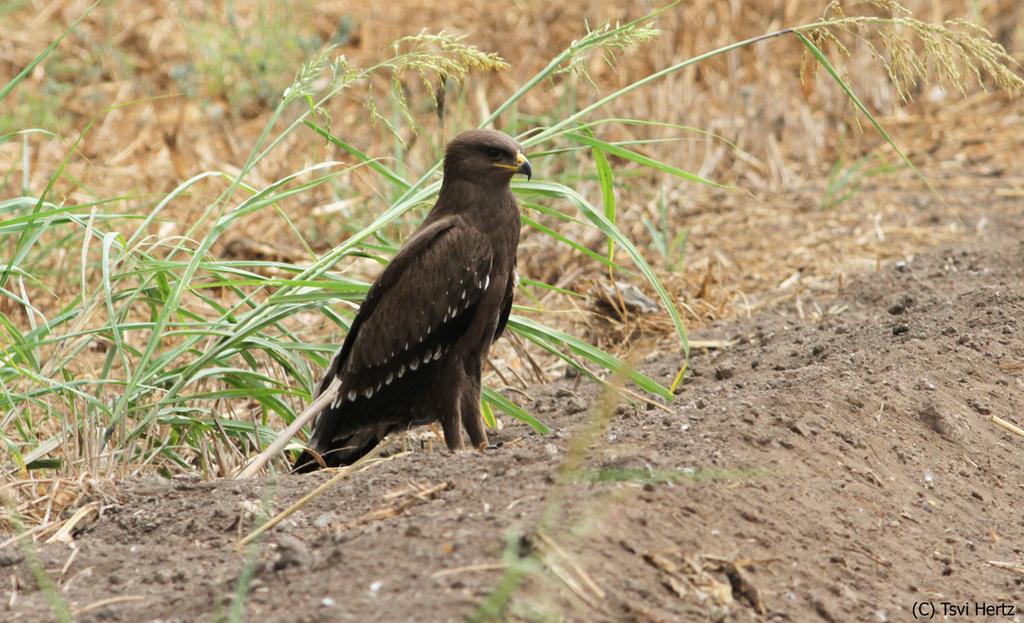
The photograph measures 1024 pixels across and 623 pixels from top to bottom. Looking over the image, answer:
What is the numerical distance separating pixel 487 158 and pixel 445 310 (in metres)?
0.52

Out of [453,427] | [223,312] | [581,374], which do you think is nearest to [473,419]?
[453,427]

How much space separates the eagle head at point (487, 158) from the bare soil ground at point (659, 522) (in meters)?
0.88

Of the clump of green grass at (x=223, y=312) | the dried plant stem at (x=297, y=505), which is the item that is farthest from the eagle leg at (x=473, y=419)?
the dried plant stem at (x=297, y=505)

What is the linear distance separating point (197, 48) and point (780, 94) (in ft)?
13.9

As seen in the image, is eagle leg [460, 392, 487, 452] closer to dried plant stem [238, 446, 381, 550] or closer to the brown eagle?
the brown eagle

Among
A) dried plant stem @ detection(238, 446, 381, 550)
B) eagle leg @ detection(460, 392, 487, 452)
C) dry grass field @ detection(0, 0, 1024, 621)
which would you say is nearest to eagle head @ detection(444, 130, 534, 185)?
dry grass field @ detection(0, 0, 1024, 621)

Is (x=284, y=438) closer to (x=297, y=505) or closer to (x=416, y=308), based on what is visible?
(x=416, y=308)

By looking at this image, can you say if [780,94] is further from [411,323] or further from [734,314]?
[411,323]

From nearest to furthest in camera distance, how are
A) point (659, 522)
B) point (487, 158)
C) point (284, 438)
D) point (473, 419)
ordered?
point (659, 522) < point (284, 438) < point (487, 158) < point (473, 419)

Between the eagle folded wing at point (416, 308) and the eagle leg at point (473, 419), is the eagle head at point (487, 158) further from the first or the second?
the eagle leg at point (473, 419)

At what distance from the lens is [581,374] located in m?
5.53

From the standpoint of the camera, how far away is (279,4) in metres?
9.59

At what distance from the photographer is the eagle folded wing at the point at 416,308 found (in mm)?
4258

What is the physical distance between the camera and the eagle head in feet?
14.1
